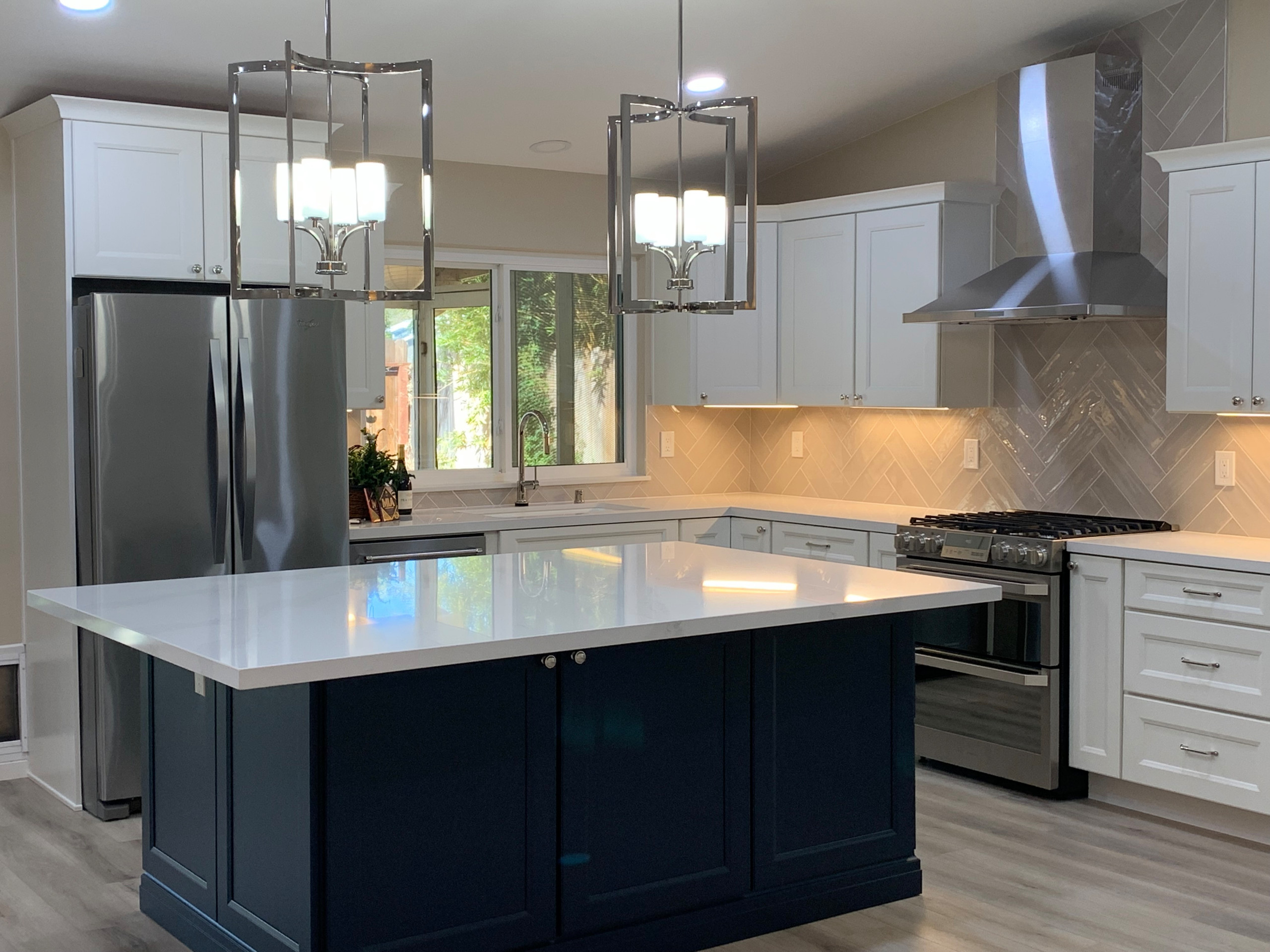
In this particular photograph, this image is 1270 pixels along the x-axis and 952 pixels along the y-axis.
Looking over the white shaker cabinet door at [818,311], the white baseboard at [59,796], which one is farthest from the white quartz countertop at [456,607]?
the white shaker cabinet door at [818,311]

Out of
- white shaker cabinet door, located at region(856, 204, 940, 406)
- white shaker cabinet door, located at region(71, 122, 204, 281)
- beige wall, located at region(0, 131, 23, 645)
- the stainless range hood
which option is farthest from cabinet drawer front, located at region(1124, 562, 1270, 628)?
beige wall, located at region(0, 131, 23, 645)

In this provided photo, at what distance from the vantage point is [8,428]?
4.76 metres

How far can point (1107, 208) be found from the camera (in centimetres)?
476

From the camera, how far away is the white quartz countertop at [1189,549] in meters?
3.96

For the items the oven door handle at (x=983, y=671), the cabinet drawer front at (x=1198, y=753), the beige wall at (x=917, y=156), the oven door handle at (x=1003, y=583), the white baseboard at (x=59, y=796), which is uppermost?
the beige wall at (x=917, y=156)

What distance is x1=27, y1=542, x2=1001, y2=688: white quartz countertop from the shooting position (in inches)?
97.3

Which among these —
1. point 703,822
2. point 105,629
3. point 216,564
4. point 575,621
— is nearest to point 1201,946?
point 703,822

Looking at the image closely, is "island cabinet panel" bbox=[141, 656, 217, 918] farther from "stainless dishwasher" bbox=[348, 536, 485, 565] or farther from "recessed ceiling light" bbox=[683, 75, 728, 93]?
"recessed ceiling light" bbox=[683, 75, 728, 93]

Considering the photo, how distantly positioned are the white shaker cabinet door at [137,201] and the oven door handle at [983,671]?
2.98 meters

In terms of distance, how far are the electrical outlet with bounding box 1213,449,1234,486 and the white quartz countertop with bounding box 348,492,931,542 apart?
1118mm

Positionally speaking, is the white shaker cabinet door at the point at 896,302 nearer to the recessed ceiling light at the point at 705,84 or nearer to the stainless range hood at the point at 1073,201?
the stainless range hood at the point at 1073,201

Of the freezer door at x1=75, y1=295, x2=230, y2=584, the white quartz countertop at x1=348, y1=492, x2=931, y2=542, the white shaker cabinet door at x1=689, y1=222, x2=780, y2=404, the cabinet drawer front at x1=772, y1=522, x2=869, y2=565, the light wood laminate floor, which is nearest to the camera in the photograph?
the light wood laminate floor

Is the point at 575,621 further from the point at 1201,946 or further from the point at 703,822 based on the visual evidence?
the point at 1201,946

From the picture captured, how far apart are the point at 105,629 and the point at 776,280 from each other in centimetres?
375
